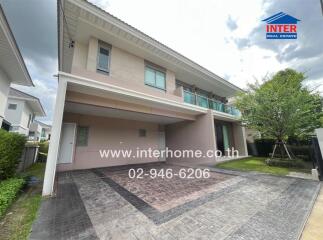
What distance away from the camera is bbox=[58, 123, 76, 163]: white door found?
7.53m

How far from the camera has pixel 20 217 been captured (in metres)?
2.97

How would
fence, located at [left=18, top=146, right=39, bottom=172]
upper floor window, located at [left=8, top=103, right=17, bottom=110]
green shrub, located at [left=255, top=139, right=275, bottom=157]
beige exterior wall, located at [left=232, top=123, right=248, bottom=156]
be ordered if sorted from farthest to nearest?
upper floor window, located at [left=8, top=103, right=17, bottom=110]
green shrub, located at [left=255, top=139, right=275, bottom=157]
beige exterior wall, located at [left=232, top=123, right=248, bottom=156]
fence, located at [left=18, top=146, right=39, bottom=172]

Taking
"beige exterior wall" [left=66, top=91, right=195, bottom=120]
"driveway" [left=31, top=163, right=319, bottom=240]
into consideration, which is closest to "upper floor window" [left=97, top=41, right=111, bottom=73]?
"beige exterior wall" [left=66, top=91, right=195, bottom=120]

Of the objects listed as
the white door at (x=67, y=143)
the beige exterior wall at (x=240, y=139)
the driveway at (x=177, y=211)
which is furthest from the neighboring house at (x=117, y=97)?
the driveway at (x=177, y=211)

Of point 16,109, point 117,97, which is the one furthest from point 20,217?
point 16,109

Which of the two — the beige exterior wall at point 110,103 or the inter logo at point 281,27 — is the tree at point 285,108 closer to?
the inter logo at point 281,27

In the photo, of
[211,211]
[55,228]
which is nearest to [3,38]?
[55,228]

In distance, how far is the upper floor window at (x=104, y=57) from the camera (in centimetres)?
716

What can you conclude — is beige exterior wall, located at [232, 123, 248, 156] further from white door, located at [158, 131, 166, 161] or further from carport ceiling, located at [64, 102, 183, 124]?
carport ceiling, located at [64, 102, 183, 124]

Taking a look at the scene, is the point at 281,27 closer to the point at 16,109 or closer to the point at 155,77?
the point at 155,77

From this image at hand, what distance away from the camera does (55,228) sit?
2.60 meters

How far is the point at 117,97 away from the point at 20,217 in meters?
4.87

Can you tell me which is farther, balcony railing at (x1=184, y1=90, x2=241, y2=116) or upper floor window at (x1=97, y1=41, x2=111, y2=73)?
balcony railing at (x1=184, y1=90, x2=241, y2=116)

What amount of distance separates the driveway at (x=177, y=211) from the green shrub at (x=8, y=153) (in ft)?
5.05
